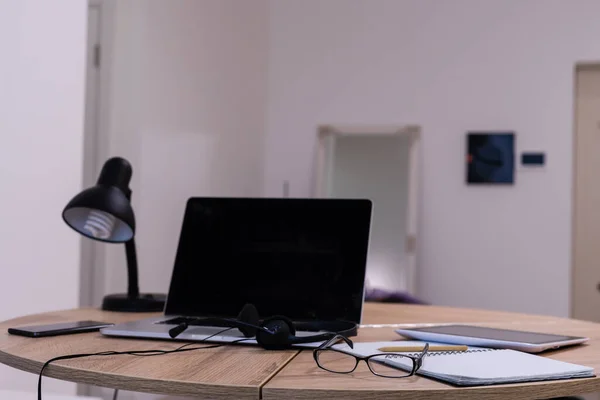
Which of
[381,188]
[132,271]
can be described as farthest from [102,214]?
[381,188]

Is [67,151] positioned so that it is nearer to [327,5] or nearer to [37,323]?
[37,323]

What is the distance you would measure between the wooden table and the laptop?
0.11 m

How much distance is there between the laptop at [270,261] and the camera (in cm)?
138

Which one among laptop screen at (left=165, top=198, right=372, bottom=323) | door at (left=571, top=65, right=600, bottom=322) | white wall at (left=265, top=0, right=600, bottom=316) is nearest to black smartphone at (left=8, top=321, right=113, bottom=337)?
laptop screen at (left=165, top=198, right=372, bottom=323)

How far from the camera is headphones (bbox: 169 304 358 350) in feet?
3.83

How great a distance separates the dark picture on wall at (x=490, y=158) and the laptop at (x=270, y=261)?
3.23 meters

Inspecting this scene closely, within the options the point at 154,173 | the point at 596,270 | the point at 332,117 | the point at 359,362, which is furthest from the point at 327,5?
the point at 359,362

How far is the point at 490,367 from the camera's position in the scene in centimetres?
99

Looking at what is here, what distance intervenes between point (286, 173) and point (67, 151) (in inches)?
94.8

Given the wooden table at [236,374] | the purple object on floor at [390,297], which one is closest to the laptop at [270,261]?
the wooden table at [236,374]

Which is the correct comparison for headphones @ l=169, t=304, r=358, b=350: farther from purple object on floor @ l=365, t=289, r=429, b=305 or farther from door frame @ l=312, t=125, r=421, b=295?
door frame @ l=312, t=125, r=421, b=295

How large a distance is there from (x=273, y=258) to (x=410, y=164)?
320 centimetres

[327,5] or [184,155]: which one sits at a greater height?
[327,5]

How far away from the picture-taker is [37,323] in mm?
1491
